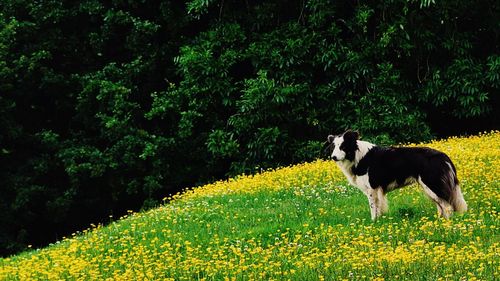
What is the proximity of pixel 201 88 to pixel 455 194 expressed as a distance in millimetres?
12838

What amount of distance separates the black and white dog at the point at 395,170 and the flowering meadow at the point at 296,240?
1.09 feet

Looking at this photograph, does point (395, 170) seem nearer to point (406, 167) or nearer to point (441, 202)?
point (406, 167)

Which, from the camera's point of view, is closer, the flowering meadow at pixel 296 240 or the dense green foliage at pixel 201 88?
the flowering meadow at pixel 296 240

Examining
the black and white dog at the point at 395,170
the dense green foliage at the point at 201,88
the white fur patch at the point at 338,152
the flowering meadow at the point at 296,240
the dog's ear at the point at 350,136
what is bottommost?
the flowering meadow at the point at 296,240

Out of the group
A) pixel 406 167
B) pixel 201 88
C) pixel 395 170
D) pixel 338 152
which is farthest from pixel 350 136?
pixel 201 88

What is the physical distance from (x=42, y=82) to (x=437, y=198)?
1664 cm

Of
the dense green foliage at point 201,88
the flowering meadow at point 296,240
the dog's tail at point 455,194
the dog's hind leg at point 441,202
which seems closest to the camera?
the flowering meadow at point 296,240

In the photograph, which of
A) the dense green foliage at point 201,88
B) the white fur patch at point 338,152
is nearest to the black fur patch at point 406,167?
the white fur patch at point 338,152

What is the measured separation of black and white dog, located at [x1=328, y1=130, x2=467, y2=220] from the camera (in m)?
11.8

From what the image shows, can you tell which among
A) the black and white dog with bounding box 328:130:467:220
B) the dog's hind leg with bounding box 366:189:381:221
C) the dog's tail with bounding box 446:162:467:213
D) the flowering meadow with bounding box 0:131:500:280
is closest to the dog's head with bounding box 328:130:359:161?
the black and white dog with bounding box 328:130:467:220

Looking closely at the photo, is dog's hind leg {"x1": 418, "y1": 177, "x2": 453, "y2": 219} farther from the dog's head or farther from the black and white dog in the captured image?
the dog's head

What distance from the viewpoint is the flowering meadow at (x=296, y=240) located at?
982 cm

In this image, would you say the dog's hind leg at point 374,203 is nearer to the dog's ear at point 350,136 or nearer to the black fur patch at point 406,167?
the black fur patch at point 406,167

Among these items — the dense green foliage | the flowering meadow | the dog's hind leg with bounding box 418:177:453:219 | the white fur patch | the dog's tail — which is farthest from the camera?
the dense green foliage
